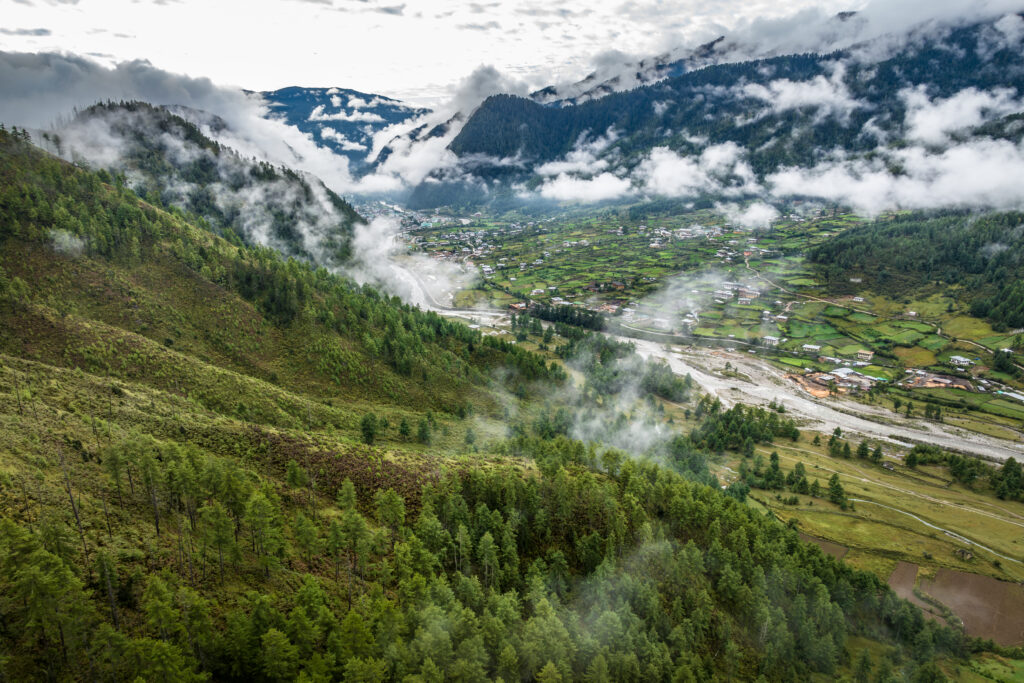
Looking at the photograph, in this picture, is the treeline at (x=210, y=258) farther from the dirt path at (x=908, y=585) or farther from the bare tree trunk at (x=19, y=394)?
the dirt path at (x=908, y=585)

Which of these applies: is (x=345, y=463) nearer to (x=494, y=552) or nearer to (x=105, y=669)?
(x=494, y=552)

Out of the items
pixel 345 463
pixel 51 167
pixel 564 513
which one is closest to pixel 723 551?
pixel 564 513

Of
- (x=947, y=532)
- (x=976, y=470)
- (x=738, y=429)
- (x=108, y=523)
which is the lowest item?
(x=947, y=532)

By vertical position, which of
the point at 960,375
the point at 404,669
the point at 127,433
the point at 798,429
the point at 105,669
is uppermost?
the point at 127,433

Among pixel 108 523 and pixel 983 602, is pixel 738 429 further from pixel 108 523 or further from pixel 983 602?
pixel 108 523

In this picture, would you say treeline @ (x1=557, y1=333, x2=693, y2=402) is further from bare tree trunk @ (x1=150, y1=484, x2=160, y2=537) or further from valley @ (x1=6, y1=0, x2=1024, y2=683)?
bare tree trunk @ (x1=150, y1=484, x2=160, y2=537)

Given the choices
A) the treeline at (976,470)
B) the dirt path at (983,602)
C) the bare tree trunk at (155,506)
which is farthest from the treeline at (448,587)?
the treeline at (976,470)

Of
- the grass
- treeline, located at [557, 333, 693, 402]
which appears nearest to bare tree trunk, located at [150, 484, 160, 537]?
the grass

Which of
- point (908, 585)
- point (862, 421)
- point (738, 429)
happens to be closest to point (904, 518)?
point (908, 585)
